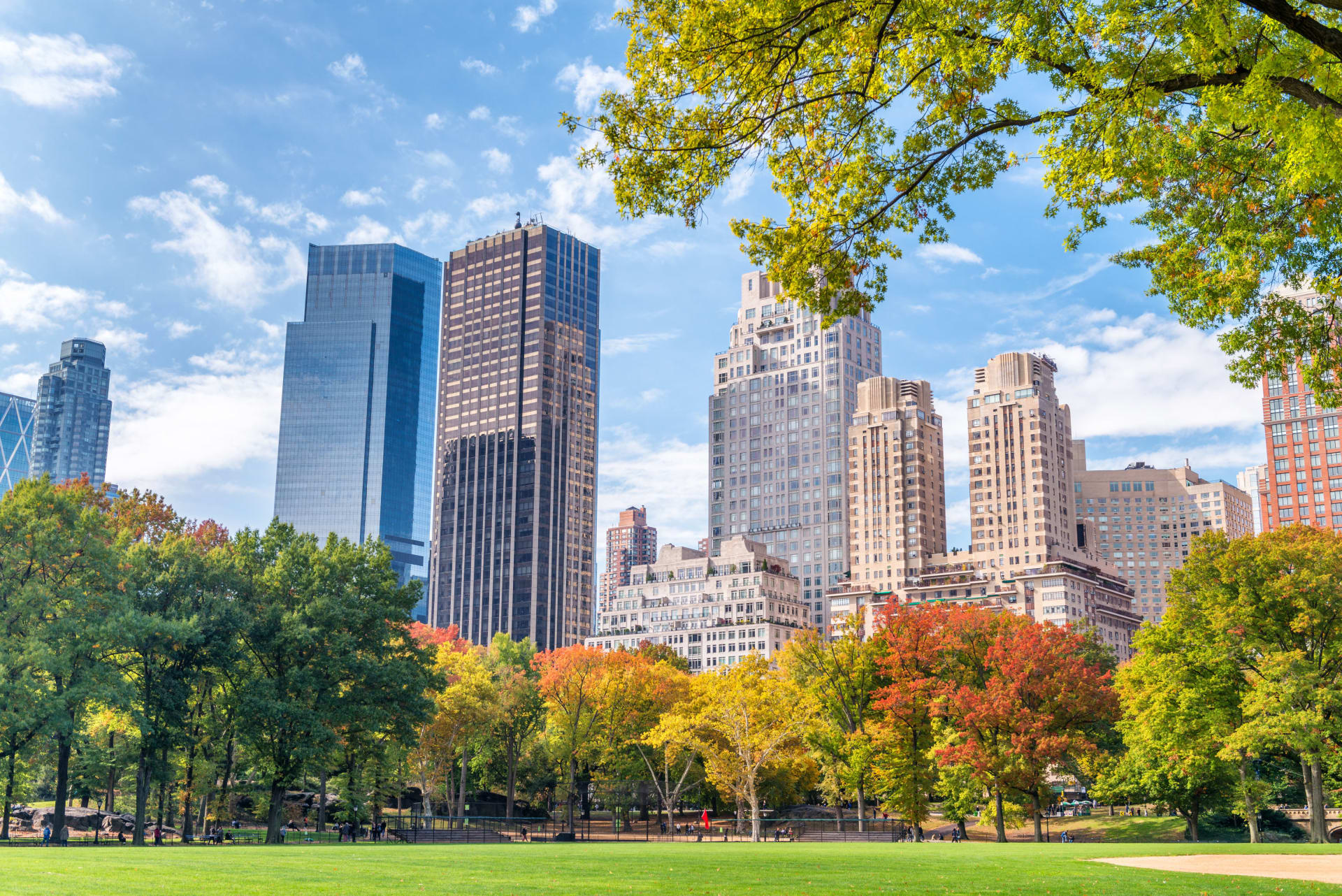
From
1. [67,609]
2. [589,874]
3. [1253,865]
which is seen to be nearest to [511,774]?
[67,609]

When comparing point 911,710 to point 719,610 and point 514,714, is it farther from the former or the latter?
point 719,610

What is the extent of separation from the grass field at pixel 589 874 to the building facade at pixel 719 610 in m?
147

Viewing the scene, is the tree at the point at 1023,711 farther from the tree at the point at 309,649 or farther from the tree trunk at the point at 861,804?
the tree at the point at 309,649

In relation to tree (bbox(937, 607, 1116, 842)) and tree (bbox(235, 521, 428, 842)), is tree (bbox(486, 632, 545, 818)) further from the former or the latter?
tree (bbox(937, 607, 1116, 842))

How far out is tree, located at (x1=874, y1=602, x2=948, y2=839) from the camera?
6612 cm

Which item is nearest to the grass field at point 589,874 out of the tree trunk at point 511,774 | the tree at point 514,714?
the tree at point 514,714

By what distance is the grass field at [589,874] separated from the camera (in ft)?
64.3

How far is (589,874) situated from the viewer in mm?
24781

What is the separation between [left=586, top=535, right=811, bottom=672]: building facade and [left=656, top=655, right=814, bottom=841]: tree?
106 m

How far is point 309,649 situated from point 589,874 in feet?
123

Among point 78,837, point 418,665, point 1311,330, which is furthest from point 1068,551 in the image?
point 1311,330

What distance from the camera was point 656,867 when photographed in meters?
28.0

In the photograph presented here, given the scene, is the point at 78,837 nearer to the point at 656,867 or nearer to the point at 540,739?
the point at 540,739

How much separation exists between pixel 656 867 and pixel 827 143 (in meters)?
19.6
